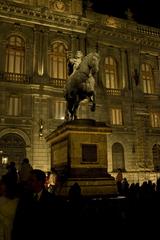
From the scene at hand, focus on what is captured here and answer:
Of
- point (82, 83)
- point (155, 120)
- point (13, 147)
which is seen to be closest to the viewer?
point (82, 83)

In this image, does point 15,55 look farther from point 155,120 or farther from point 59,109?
point 155,120

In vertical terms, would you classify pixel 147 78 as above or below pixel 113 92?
above

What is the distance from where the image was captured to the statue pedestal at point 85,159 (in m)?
9.33

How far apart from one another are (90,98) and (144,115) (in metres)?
14.1

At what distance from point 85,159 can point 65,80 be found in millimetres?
12942

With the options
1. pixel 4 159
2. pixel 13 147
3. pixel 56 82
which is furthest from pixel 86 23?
pixel 4 159

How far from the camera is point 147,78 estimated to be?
1025 inches

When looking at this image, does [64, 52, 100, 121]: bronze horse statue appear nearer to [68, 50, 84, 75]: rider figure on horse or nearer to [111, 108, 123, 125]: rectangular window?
[68, 50, 84, 75]: rider figure on horse

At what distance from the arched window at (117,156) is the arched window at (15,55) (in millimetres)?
9816

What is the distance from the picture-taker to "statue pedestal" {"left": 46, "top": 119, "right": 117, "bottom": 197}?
9.33 meters

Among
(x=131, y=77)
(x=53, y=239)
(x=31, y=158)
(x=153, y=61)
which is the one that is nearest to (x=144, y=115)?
(x=131, y=77)

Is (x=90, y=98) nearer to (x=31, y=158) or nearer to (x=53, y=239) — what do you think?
(x=53, y=239)

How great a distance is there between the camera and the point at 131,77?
80.7ft

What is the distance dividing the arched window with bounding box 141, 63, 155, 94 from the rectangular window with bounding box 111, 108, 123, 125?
412 cm
